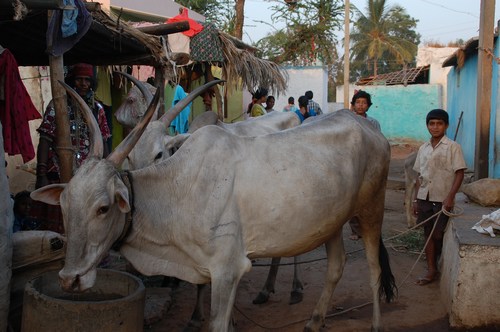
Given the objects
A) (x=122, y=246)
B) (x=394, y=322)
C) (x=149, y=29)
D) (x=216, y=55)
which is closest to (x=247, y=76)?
(x=216, y=55)

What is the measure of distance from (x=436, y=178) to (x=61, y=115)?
10.7ft

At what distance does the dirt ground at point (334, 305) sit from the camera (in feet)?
14.3

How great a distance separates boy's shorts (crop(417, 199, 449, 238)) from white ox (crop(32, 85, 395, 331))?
1.72m

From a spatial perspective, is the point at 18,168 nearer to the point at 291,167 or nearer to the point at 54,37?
the point at 54,37

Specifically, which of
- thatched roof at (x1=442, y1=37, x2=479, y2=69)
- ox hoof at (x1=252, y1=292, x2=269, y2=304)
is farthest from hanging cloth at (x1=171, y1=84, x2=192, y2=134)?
thatched roof at (x1=442, y1=37, x2=479, y2=69)

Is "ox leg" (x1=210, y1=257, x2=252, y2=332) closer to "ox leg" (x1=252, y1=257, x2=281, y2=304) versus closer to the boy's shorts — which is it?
"ox leg" (x1=252, y1=257, x2=281, y2=304)

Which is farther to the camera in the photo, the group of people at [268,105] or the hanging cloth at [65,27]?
the group of people at [268,105]

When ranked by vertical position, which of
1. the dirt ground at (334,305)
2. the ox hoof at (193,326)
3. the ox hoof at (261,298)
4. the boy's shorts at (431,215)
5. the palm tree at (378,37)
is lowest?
the dirt ground at (334,305)

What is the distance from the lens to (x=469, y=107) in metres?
12.7

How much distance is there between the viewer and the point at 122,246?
129 inches

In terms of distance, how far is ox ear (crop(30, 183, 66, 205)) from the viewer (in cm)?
300

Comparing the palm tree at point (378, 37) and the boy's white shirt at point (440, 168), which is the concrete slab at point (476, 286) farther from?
the palm tree at point (378, 37)

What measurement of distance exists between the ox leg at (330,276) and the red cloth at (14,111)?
91.0 inches

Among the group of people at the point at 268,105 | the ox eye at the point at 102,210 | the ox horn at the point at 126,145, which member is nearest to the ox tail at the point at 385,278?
the ox horn at the point at 126,145
